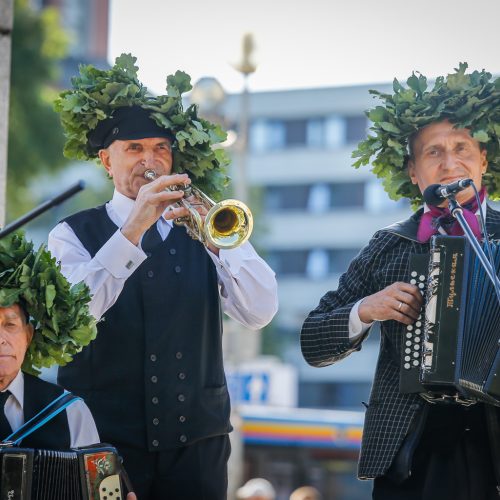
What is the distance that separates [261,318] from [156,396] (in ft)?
2.14

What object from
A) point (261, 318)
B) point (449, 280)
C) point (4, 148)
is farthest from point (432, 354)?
point (4, 148)

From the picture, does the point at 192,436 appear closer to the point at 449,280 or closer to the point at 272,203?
the point at 449,280

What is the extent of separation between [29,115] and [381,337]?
20.2 meters

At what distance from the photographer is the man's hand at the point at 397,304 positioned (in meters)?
5.27

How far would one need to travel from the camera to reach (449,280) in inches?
205

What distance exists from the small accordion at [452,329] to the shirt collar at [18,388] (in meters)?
1.57

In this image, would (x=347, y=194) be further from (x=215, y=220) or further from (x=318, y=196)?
(x=215, y=220)

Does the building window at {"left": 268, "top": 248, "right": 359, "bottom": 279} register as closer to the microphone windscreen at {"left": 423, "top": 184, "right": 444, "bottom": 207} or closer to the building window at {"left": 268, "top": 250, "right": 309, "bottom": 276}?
the building window at {"left": 268, "top": 250, "right": 309, "bottom": 276}

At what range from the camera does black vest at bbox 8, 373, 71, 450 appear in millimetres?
4941

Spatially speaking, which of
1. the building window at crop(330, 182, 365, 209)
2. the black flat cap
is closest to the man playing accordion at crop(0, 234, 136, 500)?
the black flat cap

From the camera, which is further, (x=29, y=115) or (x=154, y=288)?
(x=29, y=115)

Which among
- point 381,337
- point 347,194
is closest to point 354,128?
point 347,194

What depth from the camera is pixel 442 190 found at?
5223 mm

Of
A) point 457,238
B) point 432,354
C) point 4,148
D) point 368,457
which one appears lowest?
point 368,457
